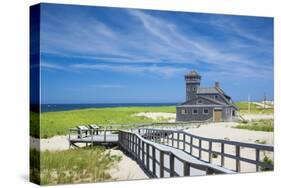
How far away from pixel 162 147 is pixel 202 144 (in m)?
1.34

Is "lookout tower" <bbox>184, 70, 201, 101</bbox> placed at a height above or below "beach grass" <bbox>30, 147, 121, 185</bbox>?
above

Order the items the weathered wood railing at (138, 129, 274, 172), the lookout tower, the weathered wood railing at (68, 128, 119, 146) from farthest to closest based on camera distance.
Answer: the lookout tower → the weathered wood railing at (138, 129, 274, 172) → the weathered wood railing at (68, 128, 119, 146)

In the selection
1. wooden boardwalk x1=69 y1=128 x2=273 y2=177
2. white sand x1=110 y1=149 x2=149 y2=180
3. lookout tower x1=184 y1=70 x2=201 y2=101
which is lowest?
white sand x1=110 y1=149 x2=149 y2=180

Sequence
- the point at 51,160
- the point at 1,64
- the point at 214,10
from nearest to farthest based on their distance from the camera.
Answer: the point at 51,160 → the point at 1,64 → the point at 214,10

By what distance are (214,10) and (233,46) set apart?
78 centimetres

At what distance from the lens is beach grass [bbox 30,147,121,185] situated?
38.6 ft

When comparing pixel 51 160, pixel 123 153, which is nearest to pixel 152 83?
pixel 123 153

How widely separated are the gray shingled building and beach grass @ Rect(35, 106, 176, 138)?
309mm

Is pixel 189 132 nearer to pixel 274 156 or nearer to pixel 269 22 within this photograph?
pixel 274 156

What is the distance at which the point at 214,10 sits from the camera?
13719mm

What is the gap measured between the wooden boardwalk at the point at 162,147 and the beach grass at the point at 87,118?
6.4 inches

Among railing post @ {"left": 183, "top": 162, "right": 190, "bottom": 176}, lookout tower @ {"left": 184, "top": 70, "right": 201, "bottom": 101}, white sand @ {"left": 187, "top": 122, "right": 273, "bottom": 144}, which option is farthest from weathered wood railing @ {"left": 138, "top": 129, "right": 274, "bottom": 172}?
railing post @ {"left": 183, "top": 162, "right": 190, "bottom": 176}

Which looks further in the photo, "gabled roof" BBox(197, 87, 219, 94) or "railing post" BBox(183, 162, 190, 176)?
"gabled roof" BBox(197, 87, 219, 94)

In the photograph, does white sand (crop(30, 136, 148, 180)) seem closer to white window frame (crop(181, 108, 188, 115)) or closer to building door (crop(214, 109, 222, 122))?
white window frame (crop(181, 108, 188, 115))
